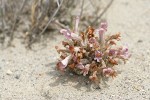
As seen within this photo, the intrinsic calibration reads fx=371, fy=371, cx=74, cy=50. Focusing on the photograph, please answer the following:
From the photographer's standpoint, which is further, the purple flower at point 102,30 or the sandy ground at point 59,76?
the purple flower at point 102,30

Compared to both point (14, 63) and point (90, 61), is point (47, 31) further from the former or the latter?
point (90, 61)

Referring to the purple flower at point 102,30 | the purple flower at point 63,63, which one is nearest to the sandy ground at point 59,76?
the purple flower at point 63,63

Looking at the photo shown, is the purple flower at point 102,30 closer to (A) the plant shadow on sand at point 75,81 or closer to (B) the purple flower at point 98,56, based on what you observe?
(B) the purple flower at point 98,56

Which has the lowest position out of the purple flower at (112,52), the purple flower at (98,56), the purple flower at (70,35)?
the purple flower at (98,56)

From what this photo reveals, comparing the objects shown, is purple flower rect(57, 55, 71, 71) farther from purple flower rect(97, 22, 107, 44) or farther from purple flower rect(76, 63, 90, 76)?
purple flower rect(97, 22, 107, 44)

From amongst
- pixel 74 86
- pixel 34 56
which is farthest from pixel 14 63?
pixel 74 86

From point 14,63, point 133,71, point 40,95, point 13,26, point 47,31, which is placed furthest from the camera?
point 47,31

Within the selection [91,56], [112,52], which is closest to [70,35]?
[91,56]
